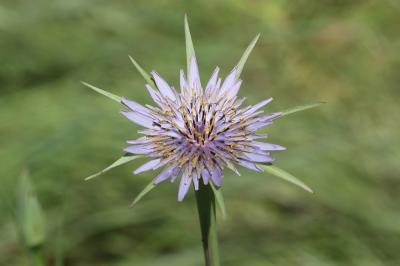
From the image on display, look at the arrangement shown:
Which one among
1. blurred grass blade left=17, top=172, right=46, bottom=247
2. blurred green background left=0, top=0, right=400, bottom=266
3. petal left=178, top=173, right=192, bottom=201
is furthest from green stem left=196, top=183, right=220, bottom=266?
blurred green background left=0, top=0, right=400, bottom=266

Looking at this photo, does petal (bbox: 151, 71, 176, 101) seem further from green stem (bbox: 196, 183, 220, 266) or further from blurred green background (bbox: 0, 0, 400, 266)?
blurred green background (bbox: 0, 0, 400, 266)

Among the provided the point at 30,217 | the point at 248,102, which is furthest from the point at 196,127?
the point at 248,102

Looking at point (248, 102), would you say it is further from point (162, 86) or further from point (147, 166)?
point (147, 166)

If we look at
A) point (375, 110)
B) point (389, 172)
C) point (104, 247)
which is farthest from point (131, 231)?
point (375, 110)

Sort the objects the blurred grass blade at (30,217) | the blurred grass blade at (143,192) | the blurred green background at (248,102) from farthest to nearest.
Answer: the blurred green background at (248,102) < the blurred grass blade at (30,217) < the blurred grass blade at (143,192)

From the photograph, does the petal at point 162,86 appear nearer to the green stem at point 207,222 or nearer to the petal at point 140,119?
the petal at point 140,119

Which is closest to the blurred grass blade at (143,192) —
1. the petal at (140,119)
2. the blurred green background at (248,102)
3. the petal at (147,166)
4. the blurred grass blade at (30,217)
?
the petal at (147,166)

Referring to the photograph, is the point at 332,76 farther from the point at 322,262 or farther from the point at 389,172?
the point at 322,262
